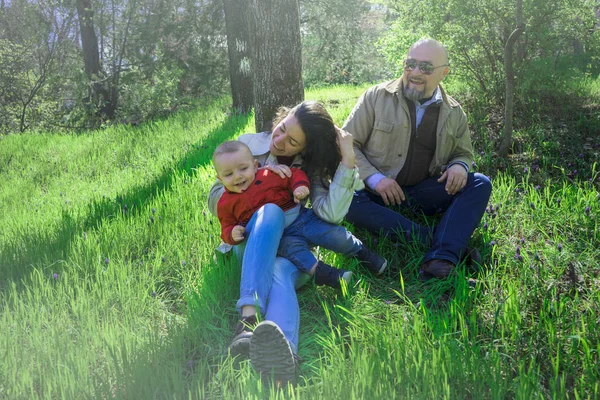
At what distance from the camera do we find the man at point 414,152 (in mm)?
3607

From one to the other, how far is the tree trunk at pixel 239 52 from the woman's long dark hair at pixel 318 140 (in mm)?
5357

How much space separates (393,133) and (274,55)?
1.73 meters

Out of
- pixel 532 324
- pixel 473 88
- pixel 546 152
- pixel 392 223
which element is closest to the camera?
pixel 532 324

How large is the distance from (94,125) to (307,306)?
1030 cm

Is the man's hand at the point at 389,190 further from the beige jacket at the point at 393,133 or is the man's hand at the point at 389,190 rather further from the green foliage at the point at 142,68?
the green foliage at the point at 142,68

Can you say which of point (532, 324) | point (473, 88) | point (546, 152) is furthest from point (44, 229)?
point (473, 88)

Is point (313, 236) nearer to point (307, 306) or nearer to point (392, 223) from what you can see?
point (307, 306)

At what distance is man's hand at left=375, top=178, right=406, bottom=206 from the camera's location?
144 inches

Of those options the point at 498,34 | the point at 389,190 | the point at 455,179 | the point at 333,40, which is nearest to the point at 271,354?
the point at 389,190

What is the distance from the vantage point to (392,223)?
364 centimetres

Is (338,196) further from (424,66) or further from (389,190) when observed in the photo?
(424,66)

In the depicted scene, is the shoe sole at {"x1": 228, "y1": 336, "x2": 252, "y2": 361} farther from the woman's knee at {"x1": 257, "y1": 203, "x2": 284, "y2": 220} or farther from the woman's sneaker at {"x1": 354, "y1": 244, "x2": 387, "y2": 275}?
the woman's sneaker at {"x1": 354, "y1": 244, "x2": 387, "y2": 275}

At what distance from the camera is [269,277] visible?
2.76 metres

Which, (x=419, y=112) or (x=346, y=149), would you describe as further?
(x=419, y=112)
